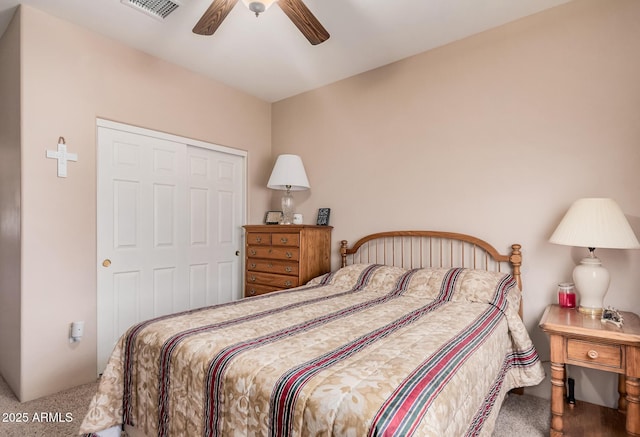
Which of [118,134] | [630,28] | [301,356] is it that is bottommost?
[301,356]

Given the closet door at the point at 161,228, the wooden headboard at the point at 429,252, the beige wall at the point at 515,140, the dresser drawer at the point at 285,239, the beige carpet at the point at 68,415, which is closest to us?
the beige carpet at the point at 68,415

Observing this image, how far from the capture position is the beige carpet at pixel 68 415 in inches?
76.0

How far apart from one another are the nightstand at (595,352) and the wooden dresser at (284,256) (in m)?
1.78

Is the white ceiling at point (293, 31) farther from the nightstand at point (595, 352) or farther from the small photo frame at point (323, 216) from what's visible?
the nightstand at point (595, 352)

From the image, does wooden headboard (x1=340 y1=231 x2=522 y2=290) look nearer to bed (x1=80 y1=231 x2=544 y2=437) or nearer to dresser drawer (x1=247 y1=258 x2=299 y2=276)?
bed (x1=80 y1=231 x2=544 y2=437)

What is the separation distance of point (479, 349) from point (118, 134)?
2.82 meters

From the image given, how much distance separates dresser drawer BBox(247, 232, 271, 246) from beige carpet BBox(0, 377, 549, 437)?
5.34ft

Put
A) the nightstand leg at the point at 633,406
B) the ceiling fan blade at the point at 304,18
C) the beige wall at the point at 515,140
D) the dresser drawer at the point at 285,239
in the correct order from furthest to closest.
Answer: the dresser drawer at the point at 285,239 < the beige wall at the point at 515,140 < the ceiling fan blade at the point at 304,18 < the nightstand leg at the point at 633,406

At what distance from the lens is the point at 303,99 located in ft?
12.1

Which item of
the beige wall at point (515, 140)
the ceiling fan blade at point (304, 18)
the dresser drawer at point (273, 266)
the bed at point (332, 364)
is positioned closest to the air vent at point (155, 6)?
the ceiling fan blade at point (304, 18)

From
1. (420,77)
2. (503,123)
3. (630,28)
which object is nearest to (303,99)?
(420,77)

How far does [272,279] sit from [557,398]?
7.11 ft

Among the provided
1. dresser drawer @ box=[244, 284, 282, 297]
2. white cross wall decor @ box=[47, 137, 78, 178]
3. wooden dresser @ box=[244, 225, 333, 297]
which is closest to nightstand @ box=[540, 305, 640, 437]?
wooden dresser @ box=[244, 225, 333, 297]

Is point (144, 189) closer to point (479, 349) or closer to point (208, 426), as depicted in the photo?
point (208, 426)
